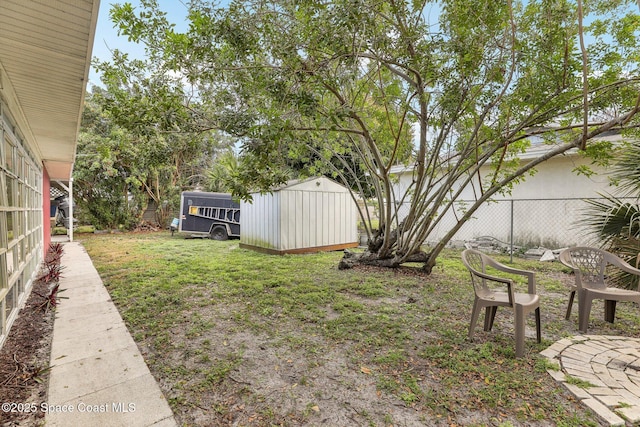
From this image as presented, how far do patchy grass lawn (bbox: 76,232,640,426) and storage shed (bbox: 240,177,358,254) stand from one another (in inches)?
107

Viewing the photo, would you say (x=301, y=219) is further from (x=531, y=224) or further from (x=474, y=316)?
(x=531, y=224)

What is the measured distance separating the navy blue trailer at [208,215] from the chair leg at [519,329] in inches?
383

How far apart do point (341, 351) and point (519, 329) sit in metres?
1.43

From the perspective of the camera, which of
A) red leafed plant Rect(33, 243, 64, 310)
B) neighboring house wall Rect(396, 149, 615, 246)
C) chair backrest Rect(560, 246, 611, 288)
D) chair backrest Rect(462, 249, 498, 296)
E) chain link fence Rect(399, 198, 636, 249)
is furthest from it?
chain link fence Rect(399, 198, 636, 249)

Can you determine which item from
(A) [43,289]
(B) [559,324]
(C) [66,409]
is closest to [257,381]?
(C) [66,409]

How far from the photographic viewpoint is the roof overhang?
1.79 metres

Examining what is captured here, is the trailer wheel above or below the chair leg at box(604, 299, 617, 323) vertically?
above

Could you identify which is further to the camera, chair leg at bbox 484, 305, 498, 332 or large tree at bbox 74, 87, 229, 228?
large tree at bbox 74, 87, 229, 228

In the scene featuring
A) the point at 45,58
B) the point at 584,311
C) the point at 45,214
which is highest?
the point at 45,58

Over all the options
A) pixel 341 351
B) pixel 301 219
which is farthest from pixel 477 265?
pixel 301 219

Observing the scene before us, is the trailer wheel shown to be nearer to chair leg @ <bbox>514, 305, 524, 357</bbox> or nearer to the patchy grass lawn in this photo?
the patchy grass lawn

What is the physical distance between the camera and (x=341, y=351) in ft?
8.65

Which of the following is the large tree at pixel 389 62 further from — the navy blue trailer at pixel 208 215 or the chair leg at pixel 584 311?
the navy blue trailer at pixel 208 215

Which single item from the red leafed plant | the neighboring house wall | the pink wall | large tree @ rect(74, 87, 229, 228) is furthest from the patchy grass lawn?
large tree @ rect(74, 87, 229, 228)
